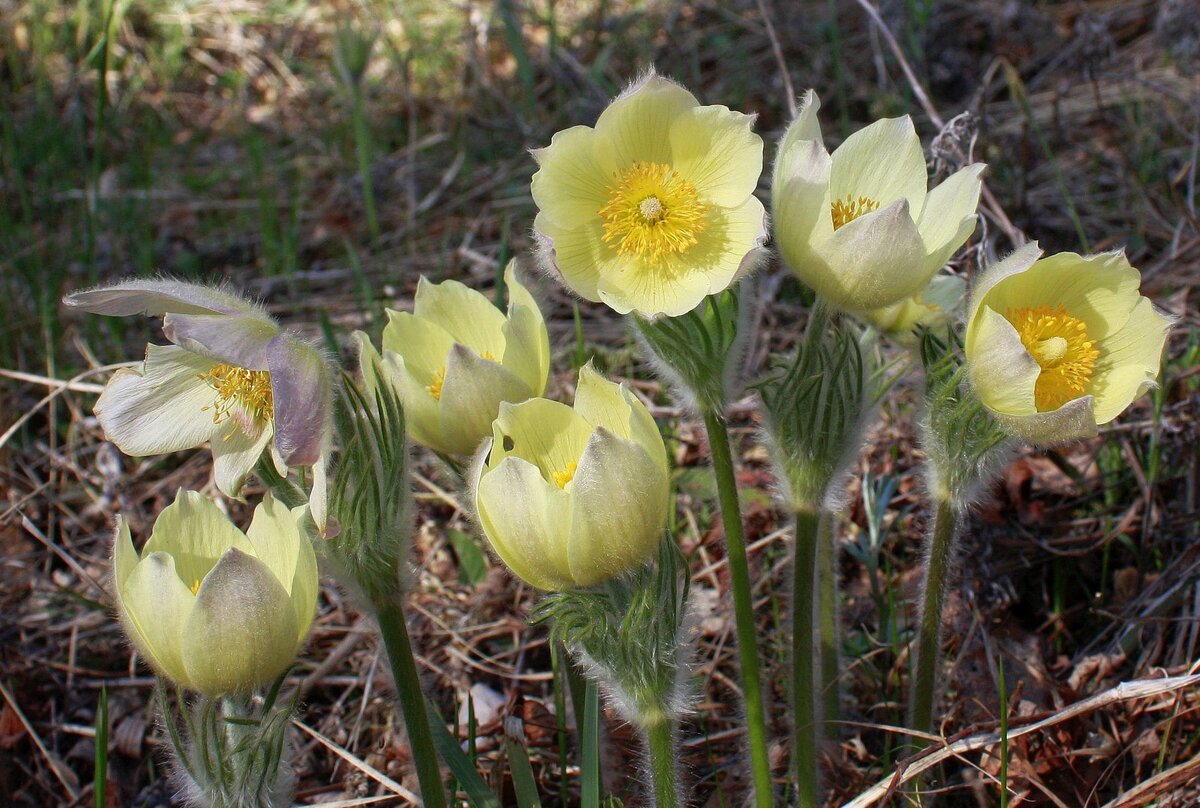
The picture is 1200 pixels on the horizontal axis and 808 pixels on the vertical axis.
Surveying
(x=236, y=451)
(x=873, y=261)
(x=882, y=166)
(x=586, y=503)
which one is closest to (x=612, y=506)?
(x=586, y=503)

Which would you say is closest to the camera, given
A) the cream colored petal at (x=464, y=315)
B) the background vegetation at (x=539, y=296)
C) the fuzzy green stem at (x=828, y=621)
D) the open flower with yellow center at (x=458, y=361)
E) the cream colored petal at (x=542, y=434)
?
the cream colored petal at (x=542, y=434)

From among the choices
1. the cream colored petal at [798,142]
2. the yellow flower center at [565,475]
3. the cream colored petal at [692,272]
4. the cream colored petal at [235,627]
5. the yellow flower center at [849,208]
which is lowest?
the cream colored petal at [235,627]

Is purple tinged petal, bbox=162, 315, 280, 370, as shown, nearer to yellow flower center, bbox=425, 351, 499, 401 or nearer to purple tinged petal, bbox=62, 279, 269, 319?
purple tinged petal, bbox=62, 279, 269, 319

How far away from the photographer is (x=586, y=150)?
1.34m

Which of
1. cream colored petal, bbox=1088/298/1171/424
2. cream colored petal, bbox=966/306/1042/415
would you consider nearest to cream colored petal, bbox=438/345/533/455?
cream colored petal, bbox=966/306/1042/415

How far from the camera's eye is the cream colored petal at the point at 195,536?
1379 mm

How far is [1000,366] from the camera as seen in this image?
49.3 inches

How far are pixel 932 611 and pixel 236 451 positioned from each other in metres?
0.96

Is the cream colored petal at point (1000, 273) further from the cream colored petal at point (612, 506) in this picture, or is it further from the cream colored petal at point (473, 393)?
the cream colored petal at point (473, 393)

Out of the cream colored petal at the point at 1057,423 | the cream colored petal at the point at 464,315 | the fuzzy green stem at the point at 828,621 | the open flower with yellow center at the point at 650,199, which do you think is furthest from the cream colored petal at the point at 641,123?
the fuzzy green stem at the point at 828,621

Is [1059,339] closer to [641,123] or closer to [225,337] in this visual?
[641,123]

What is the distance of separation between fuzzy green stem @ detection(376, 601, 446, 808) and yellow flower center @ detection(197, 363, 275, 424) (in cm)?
28

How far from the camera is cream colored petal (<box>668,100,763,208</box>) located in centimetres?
132

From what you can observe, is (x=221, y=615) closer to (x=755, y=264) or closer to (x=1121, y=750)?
(x=755, y=264)
